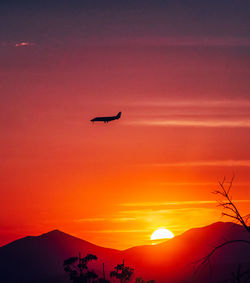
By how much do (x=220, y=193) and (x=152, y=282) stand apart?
4303 inches

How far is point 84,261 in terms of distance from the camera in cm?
12162

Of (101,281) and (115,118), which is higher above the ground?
(115,118)

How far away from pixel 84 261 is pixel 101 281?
610cm

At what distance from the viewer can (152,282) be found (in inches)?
5138

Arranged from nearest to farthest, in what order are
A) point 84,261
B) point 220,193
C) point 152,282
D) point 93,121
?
1. point 220,193
2. point 84,261
3. point 152,282
4. point 93,121

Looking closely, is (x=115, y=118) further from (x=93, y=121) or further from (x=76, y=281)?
(x=76, y=281)

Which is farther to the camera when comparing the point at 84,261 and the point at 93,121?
the point at 93,121

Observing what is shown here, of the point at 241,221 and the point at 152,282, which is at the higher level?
the point at 152,282

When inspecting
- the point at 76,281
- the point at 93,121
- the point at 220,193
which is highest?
the point at 93,121

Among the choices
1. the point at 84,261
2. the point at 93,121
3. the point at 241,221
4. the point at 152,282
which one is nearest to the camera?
the point at 241,221

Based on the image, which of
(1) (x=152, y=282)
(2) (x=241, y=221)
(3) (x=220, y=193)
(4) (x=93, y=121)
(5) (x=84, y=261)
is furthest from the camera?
(4) (x=93, y=121)

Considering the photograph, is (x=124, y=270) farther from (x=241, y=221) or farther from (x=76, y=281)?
(x=241, y=221)

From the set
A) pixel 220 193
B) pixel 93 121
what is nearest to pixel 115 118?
pixel 93 121

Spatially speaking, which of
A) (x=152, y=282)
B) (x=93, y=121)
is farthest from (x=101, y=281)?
(x=93, y=121)
